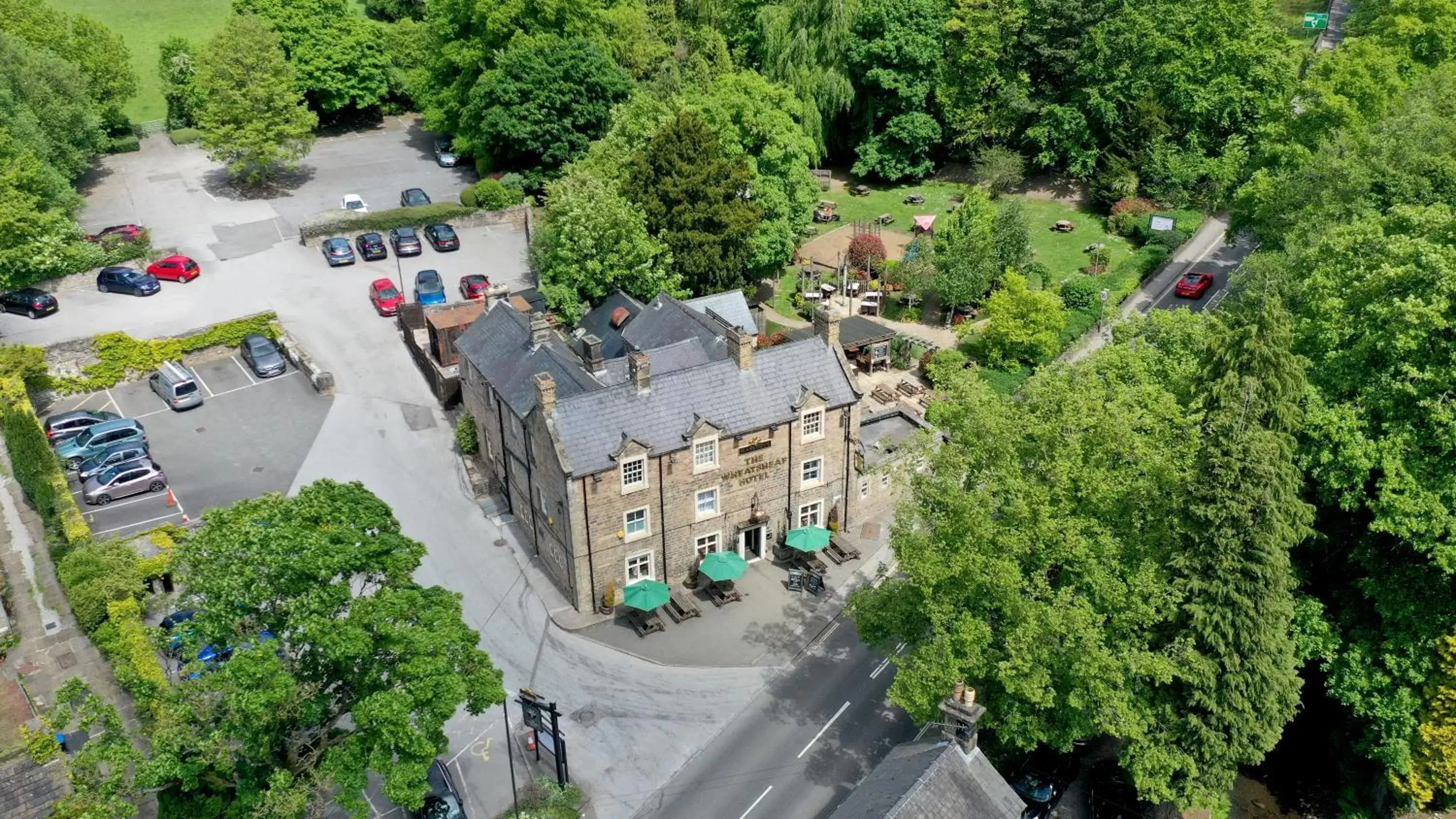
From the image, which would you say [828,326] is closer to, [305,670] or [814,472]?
[814,472]

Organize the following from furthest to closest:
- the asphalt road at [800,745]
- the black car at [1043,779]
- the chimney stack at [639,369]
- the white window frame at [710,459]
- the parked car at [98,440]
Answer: the parked car at [98,440] < the white window frame at [710,459] < the chimney stack at [639,369] < the asphalt road at [800,745] < the black car at [1043,779]

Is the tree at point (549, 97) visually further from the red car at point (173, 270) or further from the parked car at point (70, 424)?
the parked car at point (70, 424)

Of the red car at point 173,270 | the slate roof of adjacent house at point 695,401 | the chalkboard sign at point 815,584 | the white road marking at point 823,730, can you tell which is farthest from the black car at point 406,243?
the white road marking at point 823,730

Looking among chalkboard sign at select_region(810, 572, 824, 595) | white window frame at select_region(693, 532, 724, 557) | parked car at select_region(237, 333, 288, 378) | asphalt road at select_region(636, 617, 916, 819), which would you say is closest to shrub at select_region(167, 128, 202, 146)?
parked car at select_region(237, 333, 288, 378)

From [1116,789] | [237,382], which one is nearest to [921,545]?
[1116,789]

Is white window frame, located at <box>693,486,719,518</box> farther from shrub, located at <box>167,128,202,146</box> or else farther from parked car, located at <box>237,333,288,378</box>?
shrub, located at <box>167,128,202,146</box>

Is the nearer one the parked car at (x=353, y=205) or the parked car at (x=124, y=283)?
the parked car at (x=124, y=283)
